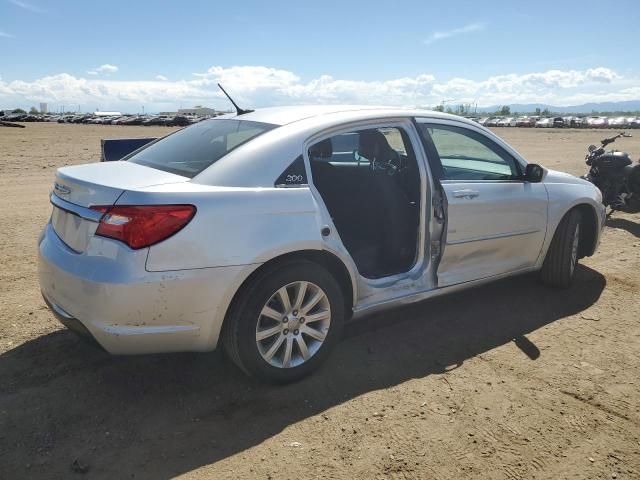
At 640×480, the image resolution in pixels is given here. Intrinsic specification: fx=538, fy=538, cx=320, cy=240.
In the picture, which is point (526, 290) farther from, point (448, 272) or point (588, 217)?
point (448, 272)

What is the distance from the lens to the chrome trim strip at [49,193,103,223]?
9.14 feet

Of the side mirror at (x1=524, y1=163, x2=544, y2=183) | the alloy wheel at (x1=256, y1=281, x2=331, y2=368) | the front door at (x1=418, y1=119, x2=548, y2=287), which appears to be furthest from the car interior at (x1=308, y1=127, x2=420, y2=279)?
the side mirror at (x1=524, y1=163, x2=544, y2=183)

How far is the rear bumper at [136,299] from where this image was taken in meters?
2.68

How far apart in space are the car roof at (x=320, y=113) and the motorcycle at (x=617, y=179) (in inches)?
202

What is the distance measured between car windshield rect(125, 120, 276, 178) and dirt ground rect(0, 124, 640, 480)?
1278 millimetres

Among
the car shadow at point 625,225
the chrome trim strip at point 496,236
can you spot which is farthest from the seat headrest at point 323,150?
the car shadow at point 625,225

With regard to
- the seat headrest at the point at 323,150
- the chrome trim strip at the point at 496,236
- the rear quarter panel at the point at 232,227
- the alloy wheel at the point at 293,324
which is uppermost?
the seat headrest at the point at 323,150

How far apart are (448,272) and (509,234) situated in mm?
701

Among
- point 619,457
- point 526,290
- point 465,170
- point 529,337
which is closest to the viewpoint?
point 619,457

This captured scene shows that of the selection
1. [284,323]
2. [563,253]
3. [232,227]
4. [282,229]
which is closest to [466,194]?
[563,253]

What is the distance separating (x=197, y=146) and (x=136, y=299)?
1.25 meters

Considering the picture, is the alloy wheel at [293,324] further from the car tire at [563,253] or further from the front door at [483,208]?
the car tire at [563,253]

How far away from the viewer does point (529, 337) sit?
158 inches

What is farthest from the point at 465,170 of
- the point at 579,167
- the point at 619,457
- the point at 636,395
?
the point at 579,167
